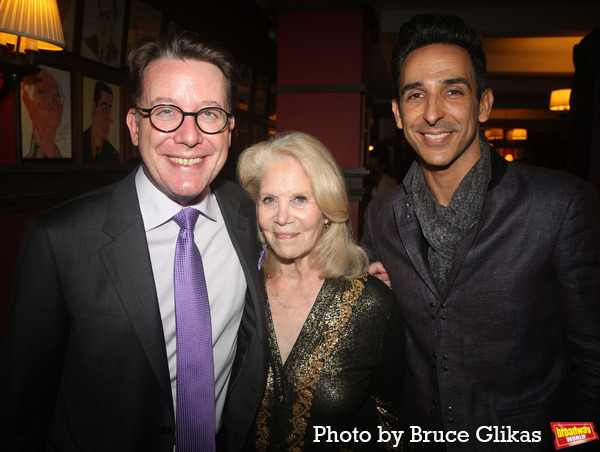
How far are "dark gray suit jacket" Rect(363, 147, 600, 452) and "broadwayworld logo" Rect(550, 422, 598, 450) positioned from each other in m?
0.02

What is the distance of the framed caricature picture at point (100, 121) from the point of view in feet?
9.35

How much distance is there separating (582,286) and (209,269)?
1.29m

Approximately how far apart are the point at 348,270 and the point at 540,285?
718 mm

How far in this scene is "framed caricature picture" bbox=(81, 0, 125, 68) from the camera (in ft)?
8.98

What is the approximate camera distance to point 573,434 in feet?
4.64

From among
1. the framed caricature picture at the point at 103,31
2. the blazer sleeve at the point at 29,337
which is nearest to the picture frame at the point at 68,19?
the framed caricature picture at the point at 103,31

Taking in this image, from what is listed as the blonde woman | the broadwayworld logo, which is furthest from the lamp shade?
the broadwayworld logo

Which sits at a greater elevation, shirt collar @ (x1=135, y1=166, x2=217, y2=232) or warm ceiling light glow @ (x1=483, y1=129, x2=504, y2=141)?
warm ceiling light glow @ (x1=483, y1=129, x2=504, y2=141)

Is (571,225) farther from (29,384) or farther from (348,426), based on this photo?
(29,384)

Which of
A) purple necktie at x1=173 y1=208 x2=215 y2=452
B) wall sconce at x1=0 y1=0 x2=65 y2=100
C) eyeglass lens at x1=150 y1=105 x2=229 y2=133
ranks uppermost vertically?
wall sconce at x1=0 y1=0 x2=65 y2=100

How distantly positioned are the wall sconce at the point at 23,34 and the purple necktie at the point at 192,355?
135 centimetres

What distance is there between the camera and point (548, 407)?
1.44 m

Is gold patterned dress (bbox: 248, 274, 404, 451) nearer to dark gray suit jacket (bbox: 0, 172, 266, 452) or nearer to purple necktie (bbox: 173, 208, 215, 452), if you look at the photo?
purple necktie (bbox: 173, 208, 215, 452)

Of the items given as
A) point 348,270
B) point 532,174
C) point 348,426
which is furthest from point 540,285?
point 348,426
